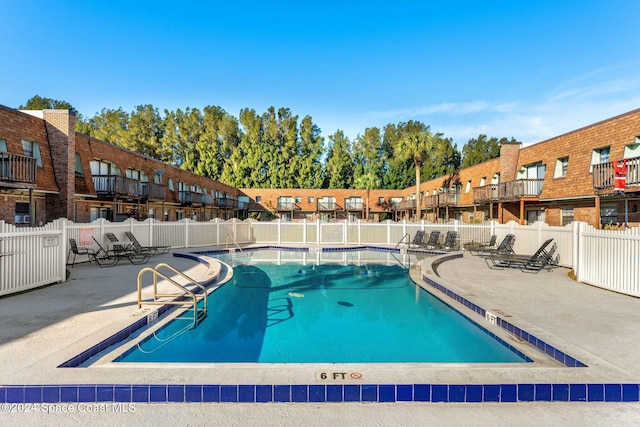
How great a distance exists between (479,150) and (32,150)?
180ft

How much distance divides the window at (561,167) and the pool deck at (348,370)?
14444 millimetres

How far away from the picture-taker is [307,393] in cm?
325

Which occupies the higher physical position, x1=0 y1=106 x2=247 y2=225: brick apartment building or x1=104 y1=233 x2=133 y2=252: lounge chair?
x1=0 y1=106 x2=247 y2=225: brick apartment building

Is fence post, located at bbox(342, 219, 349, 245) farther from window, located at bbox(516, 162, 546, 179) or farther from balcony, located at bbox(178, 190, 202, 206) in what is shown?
balcony, located at bbox(178, 190, 202, 206)

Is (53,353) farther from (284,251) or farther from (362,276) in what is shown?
(284,251)

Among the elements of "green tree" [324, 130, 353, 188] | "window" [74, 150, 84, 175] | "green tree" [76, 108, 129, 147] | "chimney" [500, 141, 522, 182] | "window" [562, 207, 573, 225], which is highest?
"green tree" [76, 108, 129, 147]

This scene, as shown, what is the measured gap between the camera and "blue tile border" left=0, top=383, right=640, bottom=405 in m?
3.23

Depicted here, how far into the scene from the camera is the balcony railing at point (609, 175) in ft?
41.0

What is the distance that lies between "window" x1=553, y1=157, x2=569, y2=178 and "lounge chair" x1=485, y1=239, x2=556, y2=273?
28.1ft

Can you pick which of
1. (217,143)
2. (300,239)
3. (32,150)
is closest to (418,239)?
(300,239)

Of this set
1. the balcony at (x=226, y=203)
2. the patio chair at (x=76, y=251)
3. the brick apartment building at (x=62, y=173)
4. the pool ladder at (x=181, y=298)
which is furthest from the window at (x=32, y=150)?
the balcony at (x=226, y=203)

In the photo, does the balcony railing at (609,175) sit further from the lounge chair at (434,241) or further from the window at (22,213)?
the window at (22,213)

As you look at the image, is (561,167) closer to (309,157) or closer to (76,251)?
(76,251)

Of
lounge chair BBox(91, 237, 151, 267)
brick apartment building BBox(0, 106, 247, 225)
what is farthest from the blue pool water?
brick apartment building BBox(0, 106, 247, 225)
